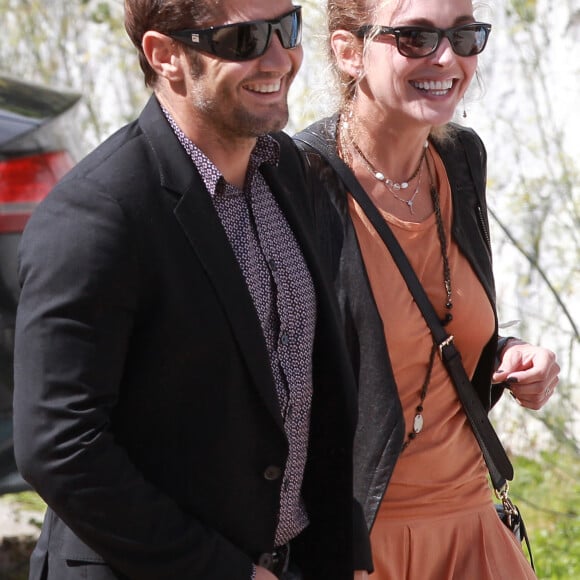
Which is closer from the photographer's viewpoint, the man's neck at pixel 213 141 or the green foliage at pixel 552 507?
the man's neck at pixel 213 141

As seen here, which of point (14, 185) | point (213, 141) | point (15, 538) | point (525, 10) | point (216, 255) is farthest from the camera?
point (525, 10)

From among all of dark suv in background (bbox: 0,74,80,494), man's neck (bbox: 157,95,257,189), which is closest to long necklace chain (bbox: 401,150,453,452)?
man's neck (bbox: 157,95,257,189)

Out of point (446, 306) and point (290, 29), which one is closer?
point (290, 29)

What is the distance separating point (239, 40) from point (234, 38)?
0.01 metres

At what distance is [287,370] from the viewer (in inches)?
78.1

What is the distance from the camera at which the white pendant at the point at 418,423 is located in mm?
2564

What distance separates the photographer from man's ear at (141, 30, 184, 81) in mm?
1946

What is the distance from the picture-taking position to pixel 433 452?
259 cm

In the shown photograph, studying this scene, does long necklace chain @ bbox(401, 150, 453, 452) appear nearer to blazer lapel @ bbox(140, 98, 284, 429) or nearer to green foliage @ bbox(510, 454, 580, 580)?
blazer lapel @ bbox(140, 98, 284, 429)

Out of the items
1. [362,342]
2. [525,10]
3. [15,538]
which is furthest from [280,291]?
[525,10]

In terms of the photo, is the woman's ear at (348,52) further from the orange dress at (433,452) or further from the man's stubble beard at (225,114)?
the man's stubble beard at (225,114)

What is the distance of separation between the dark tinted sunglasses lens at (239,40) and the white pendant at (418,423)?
95cm

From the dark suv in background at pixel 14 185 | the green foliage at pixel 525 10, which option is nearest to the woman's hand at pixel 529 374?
the dark suv in background at pixel 14 185

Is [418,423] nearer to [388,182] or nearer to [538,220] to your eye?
[388,182]
